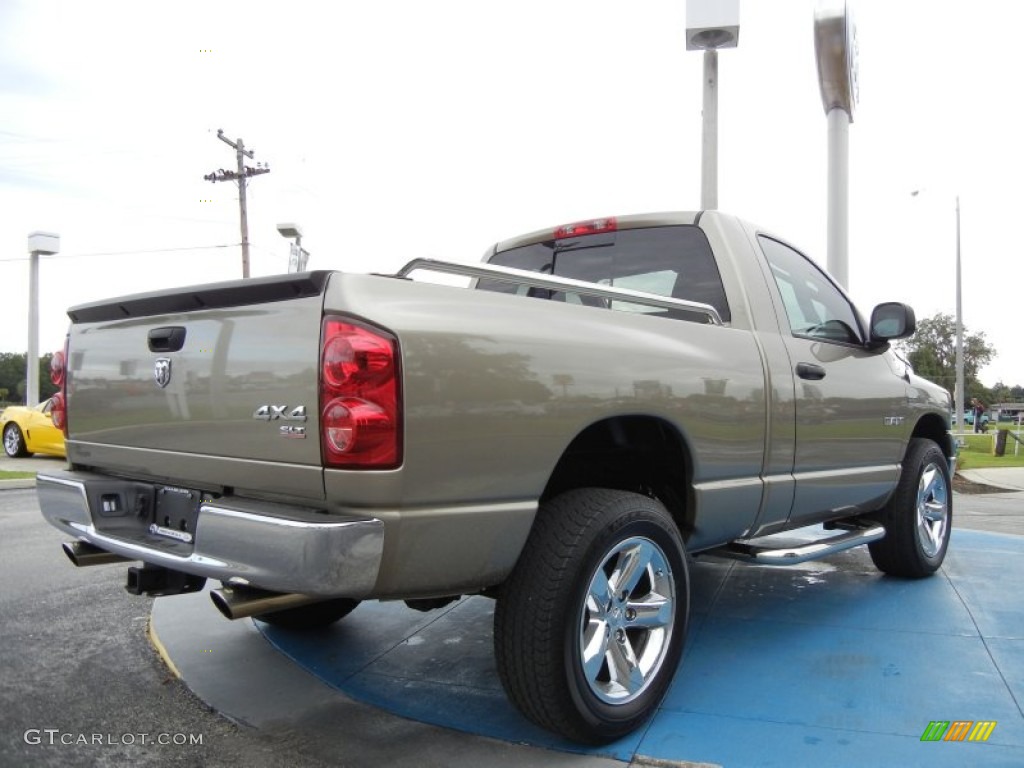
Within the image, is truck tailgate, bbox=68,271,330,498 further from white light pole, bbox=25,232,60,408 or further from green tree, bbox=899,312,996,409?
green tree, bbox=899,312,996,409

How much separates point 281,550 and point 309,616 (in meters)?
1.90

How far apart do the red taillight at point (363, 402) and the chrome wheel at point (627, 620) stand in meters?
0.90

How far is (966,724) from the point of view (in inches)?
112

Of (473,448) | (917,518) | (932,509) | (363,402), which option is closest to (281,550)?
(363,402)

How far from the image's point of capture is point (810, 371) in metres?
3.78

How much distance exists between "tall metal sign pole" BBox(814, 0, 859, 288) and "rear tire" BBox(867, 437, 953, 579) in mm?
8559

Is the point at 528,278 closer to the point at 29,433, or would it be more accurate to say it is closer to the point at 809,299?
the point at 809,299

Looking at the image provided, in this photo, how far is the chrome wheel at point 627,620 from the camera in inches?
107

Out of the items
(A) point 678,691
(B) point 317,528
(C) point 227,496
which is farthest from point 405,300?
(A) point 678,691

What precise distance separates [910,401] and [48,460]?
48.7ft

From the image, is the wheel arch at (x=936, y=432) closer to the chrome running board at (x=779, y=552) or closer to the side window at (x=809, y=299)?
the side window at (x=809, y=299)

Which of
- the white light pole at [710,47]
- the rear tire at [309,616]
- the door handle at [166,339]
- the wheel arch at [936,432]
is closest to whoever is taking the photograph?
the door handle at [166,339]

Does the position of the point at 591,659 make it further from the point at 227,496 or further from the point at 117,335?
the point at 117,335

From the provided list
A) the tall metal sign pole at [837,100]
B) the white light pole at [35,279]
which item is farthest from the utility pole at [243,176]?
the tall metal sign pole at [837,100]
